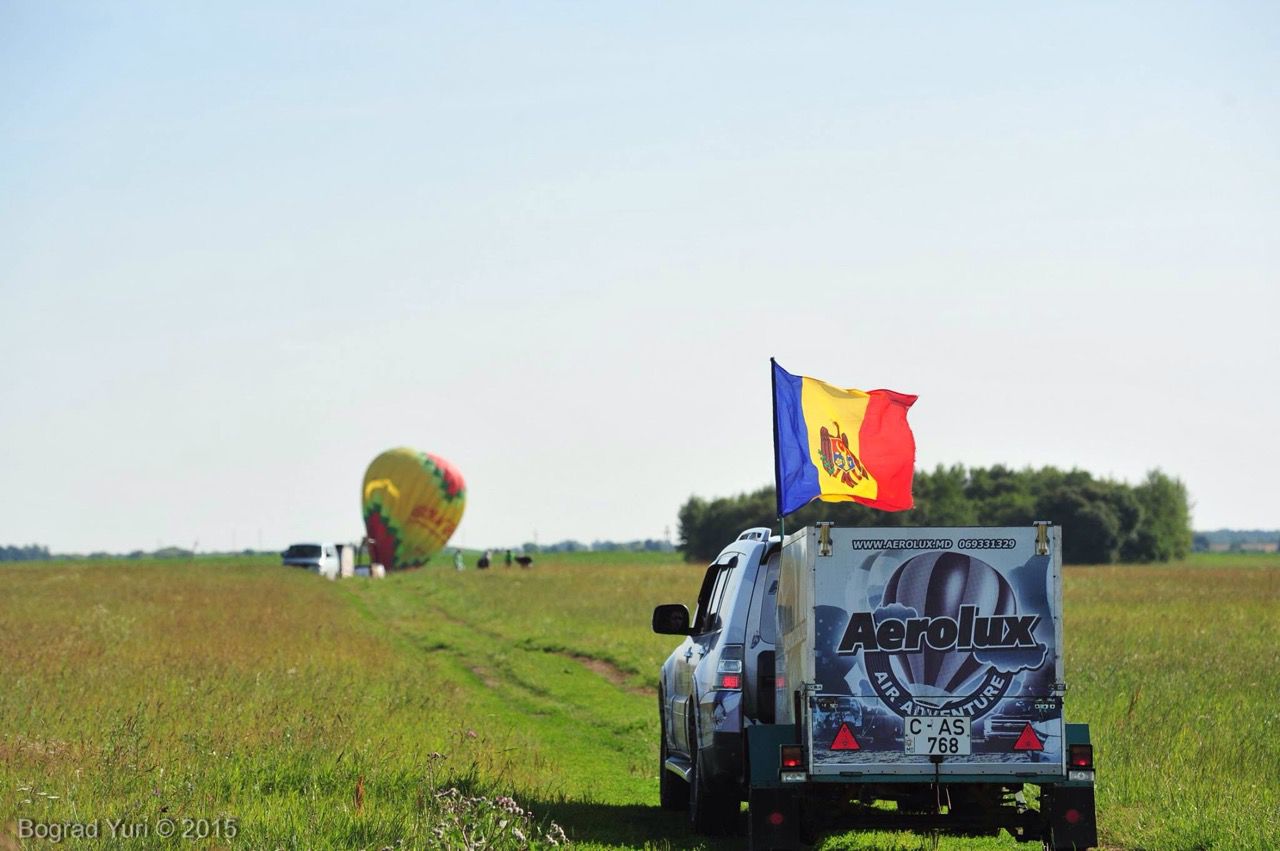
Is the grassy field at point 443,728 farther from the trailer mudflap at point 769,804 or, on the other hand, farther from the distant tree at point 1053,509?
the distant tree at point 1053,509

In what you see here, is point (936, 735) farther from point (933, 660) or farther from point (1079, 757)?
point (1079, 757)

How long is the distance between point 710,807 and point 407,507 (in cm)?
8330

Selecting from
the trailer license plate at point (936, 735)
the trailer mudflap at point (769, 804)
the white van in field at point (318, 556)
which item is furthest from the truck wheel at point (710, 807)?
the white van in field at point (318, 556)

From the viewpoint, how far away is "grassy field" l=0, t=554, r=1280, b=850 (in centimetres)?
1095

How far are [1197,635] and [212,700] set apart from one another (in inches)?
698

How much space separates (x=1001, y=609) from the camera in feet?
31.1

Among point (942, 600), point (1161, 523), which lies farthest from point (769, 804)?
point (1161, 523)

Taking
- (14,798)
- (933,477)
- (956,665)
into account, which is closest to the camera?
(956,665)

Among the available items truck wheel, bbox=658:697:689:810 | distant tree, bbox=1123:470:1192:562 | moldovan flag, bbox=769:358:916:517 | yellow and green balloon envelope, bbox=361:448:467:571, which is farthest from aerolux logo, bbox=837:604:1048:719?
distant tree, bbox=1123:470:1192:562

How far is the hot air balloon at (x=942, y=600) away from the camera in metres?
9.48

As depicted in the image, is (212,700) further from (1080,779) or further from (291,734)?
(1080,779)

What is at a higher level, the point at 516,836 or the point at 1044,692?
the point at 1044,692

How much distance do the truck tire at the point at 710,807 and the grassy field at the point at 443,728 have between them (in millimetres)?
180

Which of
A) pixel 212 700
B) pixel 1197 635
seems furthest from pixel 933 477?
pixel 212 700
